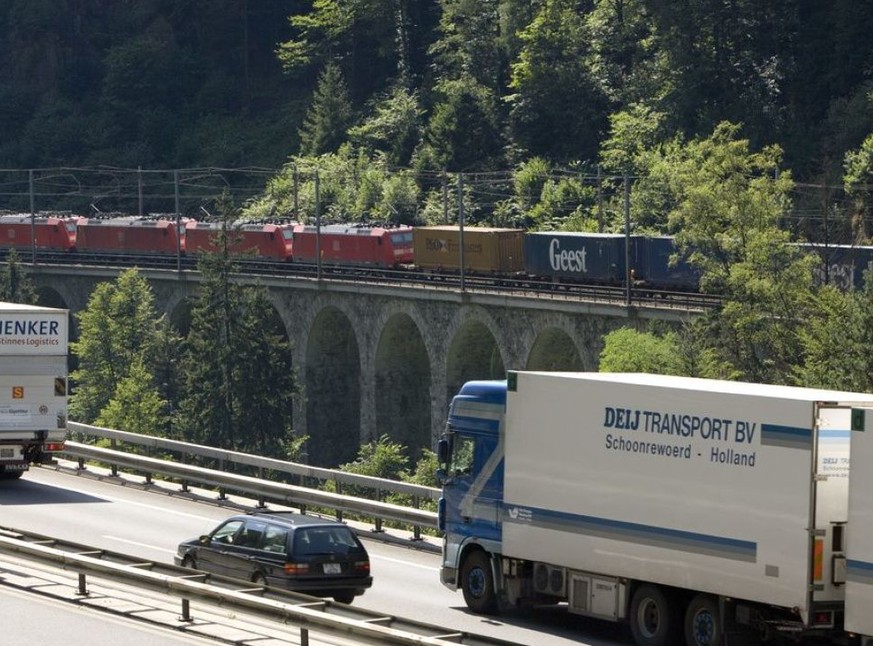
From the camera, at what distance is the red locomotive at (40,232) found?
111 m

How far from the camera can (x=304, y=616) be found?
2066 cm

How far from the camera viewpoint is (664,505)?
2247 centimetres

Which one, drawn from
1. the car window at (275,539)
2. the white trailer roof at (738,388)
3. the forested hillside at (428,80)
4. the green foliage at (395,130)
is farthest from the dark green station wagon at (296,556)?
the green foliage at (395,130)

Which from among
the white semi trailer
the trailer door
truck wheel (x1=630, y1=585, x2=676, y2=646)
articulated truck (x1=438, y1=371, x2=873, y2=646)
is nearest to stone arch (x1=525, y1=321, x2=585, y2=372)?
articulated truck (x1=438, y1=371, x2=873, y2=646)

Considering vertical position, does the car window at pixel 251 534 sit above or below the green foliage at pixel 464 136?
below

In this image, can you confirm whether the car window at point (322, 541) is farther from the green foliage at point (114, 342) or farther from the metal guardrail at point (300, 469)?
the green foliage at point (114, 342)

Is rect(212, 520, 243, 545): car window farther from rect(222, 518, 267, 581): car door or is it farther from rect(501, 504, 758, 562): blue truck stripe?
rect(501, 504, 758, 562): blue truck stripe

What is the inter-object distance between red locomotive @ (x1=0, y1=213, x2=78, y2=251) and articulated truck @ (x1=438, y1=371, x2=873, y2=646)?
86737mm

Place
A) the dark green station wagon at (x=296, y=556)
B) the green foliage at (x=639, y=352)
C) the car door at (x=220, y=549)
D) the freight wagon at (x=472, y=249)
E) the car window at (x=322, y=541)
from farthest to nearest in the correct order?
the freight wagon at (x=472, y=249)
the green foliage at (x=639, y=352)
the car door at (x=220, y=549)
the car window at (x=322, y=541)
the dark green station wagon at (x=296, y=556)

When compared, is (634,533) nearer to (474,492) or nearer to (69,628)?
(474,492)

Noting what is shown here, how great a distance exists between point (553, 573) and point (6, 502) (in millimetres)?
15766

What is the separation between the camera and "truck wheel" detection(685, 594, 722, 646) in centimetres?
2173

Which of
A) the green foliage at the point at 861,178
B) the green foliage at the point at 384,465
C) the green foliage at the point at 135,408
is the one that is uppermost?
the green foliage at the point at 861,178

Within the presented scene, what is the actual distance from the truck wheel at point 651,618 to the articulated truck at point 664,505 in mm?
19
